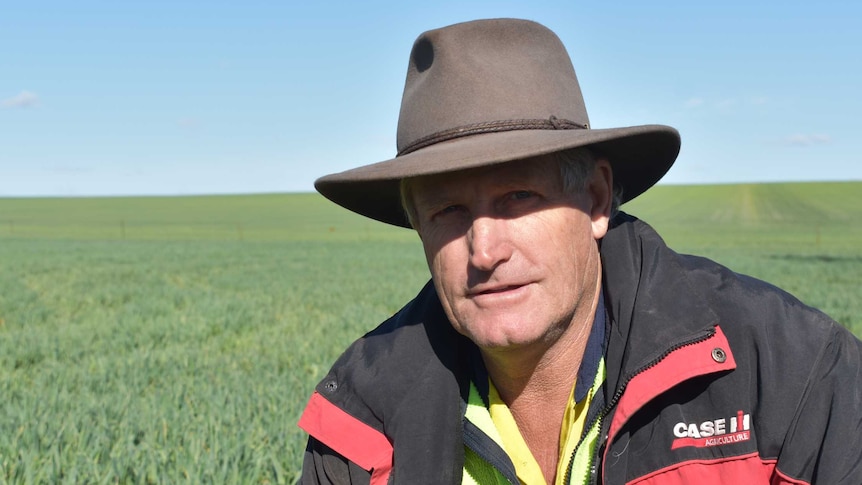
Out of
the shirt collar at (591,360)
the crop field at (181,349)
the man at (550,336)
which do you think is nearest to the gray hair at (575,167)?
the man at (550,336)

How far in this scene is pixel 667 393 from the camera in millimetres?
1781

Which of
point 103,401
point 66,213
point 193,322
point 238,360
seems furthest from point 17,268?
point 66,213

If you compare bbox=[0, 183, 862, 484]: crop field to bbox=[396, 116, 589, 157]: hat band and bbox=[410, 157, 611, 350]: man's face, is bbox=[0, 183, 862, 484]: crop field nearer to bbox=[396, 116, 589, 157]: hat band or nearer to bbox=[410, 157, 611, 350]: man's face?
bbox=[410, 157, 611, 350]: man's face

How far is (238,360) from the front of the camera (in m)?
7.57

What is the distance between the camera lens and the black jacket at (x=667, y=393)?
5.48ft

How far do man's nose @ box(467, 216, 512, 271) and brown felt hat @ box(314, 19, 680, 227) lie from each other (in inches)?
7.7

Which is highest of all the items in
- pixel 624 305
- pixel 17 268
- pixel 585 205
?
pixel 585 205

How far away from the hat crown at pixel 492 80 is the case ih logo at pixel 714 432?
774 mm

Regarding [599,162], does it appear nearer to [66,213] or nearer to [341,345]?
[341,345]

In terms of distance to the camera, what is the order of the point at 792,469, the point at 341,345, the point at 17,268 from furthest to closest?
Result: the point at 17,268 → the point at 341,345 → the point at 792,469

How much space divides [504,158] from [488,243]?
24 centimetres

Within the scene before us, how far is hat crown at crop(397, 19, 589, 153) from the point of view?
6.32ft

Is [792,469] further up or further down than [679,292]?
further down

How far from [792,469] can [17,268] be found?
22.8 m
